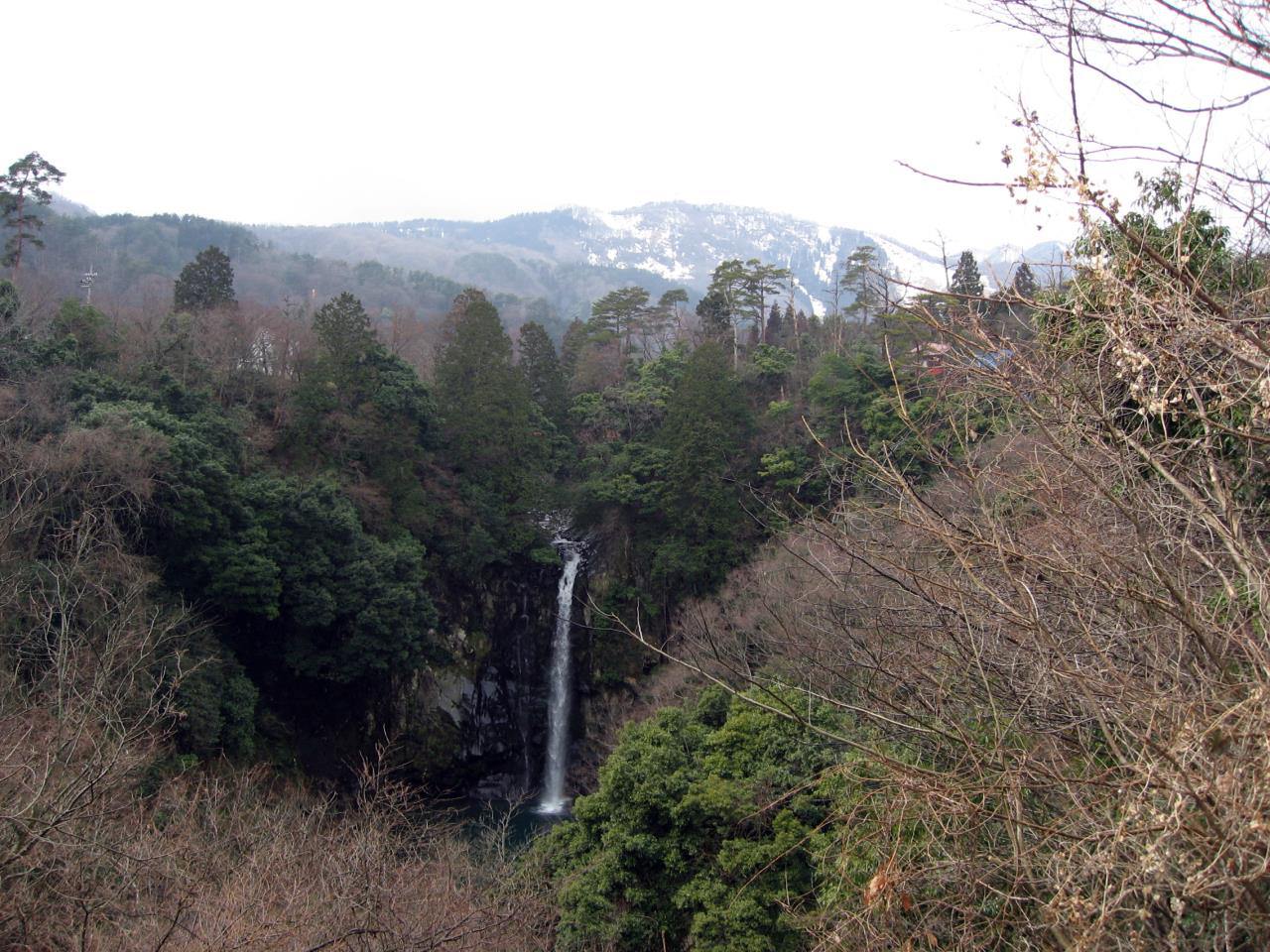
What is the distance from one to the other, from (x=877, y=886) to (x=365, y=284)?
62.1m

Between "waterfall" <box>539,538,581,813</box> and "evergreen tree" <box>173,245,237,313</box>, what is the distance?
12.0m

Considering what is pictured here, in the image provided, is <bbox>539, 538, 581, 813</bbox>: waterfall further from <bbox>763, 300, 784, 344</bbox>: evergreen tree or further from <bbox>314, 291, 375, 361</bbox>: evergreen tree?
<bbox>763, 300, 784, 344</bbox>: evergreen tree

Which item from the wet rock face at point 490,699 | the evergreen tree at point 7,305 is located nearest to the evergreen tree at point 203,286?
the evergreen tree at point 7,305

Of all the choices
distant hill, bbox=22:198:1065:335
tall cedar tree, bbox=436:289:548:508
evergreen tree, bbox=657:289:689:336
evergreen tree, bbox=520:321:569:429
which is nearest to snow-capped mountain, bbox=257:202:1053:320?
distant hill, bbox=22:198:1065:335

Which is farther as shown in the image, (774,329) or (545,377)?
(774,329)

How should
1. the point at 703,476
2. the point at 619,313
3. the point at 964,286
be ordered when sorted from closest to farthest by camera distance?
the point at 964,286 → the point at 703,476 → the point at 619,313

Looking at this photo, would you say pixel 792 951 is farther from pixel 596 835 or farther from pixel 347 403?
pixel 347 403

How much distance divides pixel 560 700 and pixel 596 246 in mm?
144840

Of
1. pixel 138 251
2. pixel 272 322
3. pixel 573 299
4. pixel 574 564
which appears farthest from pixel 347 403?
pixel 573 299

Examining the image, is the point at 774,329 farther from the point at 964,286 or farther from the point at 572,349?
the point at 964,286

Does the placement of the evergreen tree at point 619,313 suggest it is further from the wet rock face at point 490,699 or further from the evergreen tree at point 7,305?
the evergreen tree at point 7,305

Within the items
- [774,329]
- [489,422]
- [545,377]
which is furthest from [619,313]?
[489,422]

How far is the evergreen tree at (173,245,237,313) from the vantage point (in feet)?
75.2

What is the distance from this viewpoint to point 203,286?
2327cm
